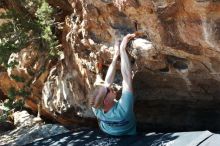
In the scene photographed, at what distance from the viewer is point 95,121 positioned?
249 inches

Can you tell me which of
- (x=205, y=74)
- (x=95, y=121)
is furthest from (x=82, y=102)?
(x=205, y=74)

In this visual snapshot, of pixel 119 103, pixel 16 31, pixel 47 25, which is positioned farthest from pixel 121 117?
pixel 16 31

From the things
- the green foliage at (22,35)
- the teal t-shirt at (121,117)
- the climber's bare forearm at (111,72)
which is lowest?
the teal t-shirt at (121,117)

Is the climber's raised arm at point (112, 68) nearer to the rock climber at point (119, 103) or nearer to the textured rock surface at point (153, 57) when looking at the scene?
the rock climber at point (119, 103)

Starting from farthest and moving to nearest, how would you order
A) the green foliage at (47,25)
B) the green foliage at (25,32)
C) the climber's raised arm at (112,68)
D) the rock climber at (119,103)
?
the green foliage at (25,32) < the green foliage at (47,25) < the climber's raised arm at (112,68) < the rock climber at (119,103)

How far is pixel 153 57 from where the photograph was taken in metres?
4.67

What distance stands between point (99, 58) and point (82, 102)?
38.6 inches

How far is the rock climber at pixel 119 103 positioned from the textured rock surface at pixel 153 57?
0.12 metres

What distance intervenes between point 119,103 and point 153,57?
57 centimetres

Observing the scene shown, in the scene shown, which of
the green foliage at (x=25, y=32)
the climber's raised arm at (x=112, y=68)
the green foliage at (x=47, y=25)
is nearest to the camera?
the climber's raised arm at (x=112, y=68)

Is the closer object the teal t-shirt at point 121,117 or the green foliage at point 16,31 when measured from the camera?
the teal t-shirt at point 121,117

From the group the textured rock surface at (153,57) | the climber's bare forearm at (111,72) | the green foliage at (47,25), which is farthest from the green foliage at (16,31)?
the climber's bare forearm at (111,72)

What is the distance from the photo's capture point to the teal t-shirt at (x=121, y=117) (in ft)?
15.6

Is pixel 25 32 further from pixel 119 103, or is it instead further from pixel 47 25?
pixel 119 103
